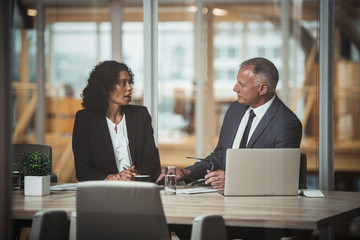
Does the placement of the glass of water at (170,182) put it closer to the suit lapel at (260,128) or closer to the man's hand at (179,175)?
the man's hand at (179,175)

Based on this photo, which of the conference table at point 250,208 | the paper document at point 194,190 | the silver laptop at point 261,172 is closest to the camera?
the conference table at point 250,208

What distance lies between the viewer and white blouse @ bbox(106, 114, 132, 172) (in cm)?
369

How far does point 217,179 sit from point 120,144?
2.62ft

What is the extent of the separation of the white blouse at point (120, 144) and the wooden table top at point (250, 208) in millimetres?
542

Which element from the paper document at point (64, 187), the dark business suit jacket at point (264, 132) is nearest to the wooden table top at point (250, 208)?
the paper document at point (64, 187)

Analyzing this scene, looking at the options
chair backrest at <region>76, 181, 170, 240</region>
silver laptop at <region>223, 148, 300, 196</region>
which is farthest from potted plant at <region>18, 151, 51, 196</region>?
silver laptop at <region>223, 148, 300, 196</region>

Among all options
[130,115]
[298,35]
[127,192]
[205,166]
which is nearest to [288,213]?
[127,192]

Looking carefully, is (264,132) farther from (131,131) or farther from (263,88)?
(131,131)

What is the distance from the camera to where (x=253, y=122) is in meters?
3.54

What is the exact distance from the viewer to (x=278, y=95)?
12.5 ft

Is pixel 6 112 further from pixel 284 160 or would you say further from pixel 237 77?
pixel 237 77

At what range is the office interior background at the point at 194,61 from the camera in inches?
140

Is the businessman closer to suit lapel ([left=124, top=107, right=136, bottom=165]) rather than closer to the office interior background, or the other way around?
the office interior background

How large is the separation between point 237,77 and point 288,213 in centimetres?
147
